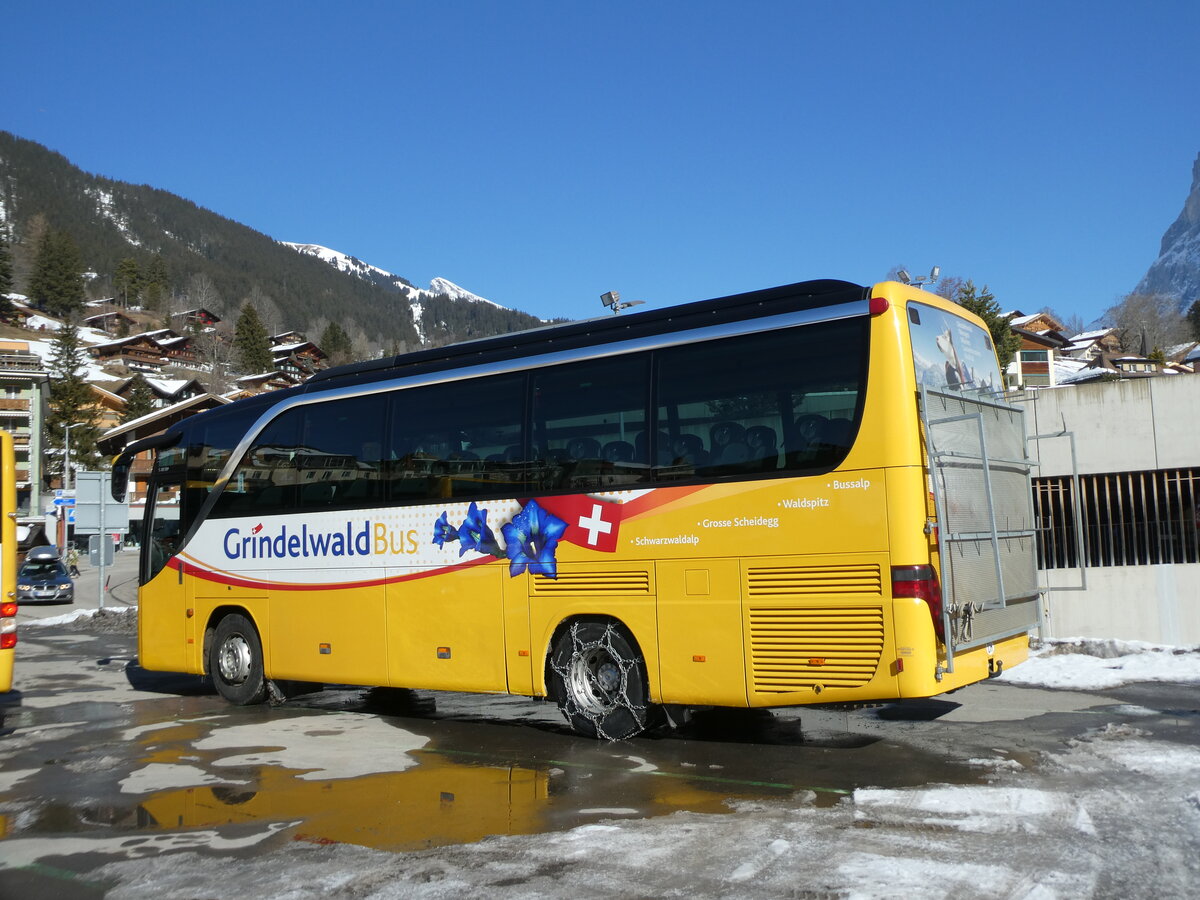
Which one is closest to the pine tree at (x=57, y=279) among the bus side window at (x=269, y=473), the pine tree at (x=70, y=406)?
the pine tree at (x=70, y=406)

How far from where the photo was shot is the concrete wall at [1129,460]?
16.4 m

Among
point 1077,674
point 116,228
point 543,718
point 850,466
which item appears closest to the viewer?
point 850,466

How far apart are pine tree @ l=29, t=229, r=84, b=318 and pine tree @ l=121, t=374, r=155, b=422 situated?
5271 centimetres

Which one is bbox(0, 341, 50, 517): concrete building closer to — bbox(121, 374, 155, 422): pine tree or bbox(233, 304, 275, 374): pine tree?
bbox(121, 374, 155, 422): pine tree

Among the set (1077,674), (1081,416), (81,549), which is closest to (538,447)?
(1077,674)

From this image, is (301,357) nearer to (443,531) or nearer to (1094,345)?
(1094,345)

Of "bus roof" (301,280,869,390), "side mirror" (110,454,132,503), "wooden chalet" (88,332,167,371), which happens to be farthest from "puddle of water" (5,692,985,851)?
"wooden chalet" (88,332,167,371)

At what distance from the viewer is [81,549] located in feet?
257

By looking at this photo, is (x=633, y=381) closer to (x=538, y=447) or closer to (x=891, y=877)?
(x=538, y=447)

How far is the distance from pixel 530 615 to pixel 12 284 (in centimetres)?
14820

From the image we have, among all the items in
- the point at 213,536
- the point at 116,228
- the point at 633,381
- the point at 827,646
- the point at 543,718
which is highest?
the point at 116,228

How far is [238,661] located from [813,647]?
7821mm

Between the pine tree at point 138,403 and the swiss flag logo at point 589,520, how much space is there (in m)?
99.4

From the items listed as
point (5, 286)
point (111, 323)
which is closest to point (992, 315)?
point (5, 286)
